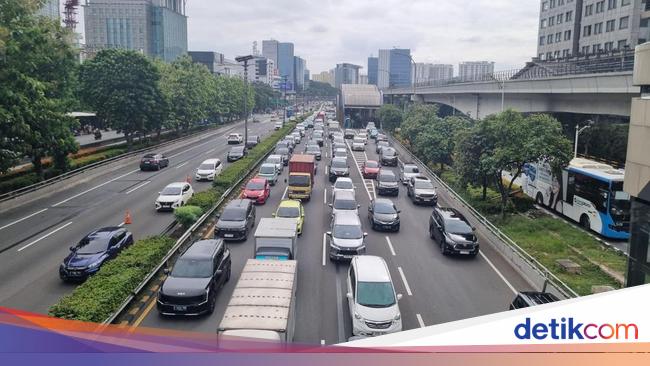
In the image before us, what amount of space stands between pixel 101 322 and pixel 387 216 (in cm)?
1752

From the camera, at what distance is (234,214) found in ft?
90.0

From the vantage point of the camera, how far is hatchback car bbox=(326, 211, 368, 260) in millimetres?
23234

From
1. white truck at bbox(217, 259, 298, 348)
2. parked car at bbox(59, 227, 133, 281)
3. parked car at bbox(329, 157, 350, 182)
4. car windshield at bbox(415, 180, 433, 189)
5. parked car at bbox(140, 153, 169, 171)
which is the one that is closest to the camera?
white truck at bbox(217, 259, 298, 348)

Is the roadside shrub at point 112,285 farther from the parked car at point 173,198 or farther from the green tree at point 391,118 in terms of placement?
the green tree at point 391,118

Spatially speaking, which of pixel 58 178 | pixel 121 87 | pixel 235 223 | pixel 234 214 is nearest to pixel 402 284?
pixel 235 223

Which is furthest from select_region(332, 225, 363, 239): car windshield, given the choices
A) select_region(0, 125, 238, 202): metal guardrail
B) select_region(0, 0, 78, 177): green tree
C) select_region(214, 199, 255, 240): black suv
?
select_region(0, 125, 238, 202): metal guardrail

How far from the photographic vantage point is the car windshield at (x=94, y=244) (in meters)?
21.1

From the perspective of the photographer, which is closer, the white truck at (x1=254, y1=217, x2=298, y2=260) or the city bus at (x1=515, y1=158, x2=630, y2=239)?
the white truck at (x1=254, y1=217, x2=298, y2=260)

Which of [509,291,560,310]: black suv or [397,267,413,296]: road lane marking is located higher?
[509,291,560,310]: black suv

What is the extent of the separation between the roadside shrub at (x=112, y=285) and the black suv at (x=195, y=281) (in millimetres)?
1190

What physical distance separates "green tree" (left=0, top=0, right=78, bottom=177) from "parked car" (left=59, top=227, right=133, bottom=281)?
453 inches

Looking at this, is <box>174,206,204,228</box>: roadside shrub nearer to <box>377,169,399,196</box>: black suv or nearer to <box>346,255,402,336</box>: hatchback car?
<box>346,255,402,336</box>: hatchback car

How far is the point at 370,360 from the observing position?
19.9 ft

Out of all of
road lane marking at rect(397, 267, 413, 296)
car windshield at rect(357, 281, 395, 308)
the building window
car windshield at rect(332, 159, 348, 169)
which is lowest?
road lane marking at rect(397, 267, 413, 296)
